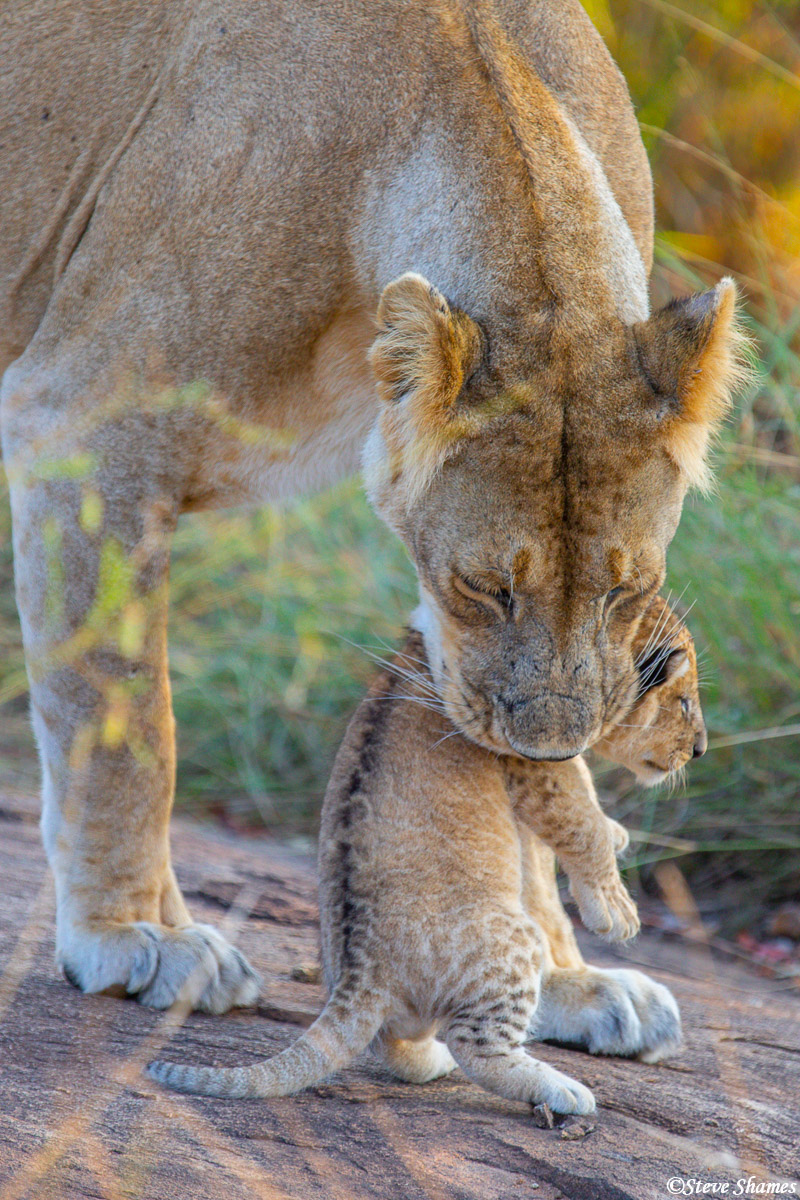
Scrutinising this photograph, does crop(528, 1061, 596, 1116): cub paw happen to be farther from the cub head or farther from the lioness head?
the cub head

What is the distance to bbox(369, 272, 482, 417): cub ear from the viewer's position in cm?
291

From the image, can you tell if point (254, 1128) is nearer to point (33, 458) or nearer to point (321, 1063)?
point (321, 1063)

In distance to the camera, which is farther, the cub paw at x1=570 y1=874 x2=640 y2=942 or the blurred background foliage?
the blurred background foliage

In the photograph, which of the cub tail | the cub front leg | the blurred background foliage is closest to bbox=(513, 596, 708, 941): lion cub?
the cub front leg

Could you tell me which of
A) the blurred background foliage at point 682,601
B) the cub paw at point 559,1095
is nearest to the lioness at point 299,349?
the cub paw at point 559,1095

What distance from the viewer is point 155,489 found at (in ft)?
11.4

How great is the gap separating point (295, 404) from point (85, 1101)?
6.00ft

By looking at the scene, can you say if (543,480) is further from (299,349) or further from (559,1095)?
(559,1095)

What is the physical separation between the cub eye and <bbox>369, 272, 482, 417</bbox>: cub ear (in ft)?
1.84

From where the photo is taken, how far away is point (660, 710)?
3580mm

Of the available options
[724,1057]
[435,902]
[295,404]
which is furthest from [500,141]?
[724,1057]

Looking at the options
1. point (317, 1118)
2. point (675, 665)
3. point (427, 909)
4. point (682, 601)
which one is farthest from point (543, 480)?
point (682, 601)

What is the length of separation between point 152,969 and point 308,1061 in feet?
2.51

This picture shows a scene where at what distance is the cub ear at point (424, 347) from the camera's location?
291 cm
